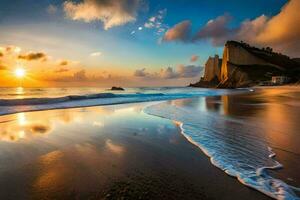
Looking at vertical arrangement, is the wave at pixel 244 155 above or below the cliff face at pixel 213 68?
below

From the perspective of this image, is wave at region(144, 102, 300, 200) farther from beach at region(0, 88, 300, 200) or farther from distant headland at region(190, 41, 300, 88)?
distant headland at region(190, 41, 300, 88)

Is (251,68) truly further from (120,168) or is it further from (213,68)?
(120,168)

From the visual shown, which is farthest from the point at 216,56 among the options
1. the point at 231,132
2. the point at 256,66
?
the point at 231,132

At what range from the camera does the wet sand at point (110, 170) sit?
99.5 inches

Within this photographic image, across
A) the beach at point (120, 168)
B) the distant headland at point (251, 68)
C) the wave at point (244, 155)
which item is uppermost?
the distant headland at point (251, 68)

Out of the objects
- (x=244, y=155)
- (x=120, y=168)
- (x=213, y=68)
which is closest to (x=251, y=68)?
(x=213, y=68)

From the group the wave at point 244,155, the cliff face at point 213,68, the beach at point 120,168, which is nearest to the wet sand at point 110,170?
the beach at point 120,168

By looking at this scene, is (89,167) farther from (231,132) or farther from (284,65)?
(284,65)

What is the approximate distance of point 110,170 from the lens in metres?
3.27

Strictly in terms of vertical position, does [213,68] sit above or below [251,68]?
above

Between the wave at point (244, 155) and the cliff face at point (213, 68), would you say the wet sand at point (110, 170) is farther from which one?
the cliff face at point (213, 68)

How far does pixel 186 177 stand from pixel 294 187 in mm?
1427

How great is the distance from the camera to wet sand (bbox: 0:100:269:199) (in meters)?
2.53

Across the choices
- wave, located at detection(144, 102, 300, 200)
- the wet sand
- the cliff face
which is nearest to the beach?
the wet sand
